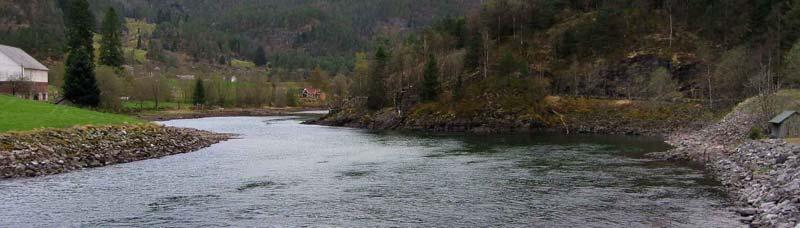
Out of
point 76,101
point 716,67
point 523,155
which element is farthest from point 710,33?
point 76,101

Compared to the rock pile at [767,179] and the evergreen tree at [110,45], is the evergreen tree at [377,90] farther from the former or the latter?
the rock pile at [767,179]

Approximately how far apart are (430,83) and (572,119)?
1081 inches

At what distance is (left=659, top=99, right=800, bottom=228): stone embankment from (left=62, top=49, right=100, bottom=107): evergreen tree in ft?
262

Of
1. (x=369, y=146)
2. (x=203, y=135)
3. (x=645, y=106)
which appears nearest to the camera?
(x=369, y=146)

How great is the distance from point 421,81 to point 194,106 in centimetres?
8571

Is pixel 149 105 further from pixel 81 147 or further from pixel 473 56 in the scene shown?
pixel 81 147


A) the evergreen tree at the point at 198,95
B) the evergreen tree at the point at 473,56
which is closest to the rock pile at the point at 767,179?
the evergreen tree at the point at 473,56

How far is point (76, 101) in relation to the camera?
290 ft

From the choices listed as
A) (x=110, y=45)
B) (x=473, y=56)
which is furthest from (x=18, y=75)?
(x=473, y=56)

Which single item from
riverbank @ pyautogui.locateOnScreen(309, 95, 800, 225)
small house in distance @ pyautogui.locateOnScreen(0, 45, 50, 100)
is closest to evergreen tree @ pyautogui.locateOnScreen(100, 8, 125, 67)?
small house in distance @ pyautogui.locateOnScreen(0, 45, 50, 100)

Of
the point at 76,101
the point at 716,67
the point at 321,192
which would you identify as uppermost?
the point at 716,67

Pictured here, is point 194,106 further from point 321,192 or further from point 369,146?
point 321,192

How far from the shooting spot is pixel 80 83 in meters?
87.9

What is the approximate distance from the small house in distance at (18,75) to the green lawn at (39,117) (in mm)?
34386
